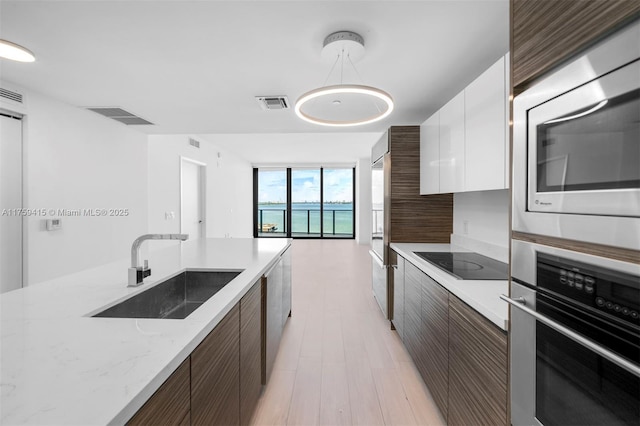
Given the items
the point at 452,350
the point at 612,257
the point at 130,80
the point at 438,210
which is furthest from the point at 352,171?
the point at 612,257

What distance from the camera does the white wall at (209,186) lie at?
4621mm

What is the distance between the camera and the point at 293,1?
1554 mm

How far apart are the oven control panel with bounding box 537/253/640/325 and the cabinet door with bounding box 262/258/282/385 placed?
58.3 inches

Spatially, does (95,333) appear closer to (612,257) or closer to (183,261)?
(183,261)

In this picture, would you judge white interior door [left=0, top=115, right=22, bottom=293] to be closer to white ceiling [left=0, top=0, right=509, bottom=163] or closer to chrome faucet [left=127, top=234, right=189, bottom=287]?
white ceiling [left=0, top=0, right=509, bottom=163]

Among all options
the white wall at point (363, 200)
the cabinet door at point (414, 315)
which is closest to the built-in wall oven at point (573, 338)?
the cabinet door at point (414, 315)

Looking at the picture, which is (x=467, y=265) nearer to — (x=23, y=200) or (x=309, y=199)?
(x=23, y=200)

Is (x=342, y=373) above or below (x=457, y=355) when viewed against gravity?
below

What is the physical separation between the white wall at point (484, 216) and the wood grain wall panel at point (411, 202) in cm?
13

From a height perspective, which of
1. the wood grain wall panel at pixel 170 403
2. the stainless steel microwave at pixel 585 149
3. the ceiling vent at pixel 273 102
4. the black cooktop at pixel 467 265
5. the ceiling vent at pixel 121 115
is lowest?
the wood grain wall panel at pixel 170 403

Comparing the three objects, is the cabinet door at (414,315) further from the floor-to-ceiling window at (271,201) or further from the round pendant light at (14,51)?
the floor-to-ceiling window at (271,201)

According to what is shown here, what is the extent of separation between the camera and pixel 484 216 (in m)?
2.37

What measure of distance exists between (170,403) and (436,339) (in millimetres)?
1491

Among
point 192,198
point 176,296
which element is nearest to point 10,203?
point 176,296
